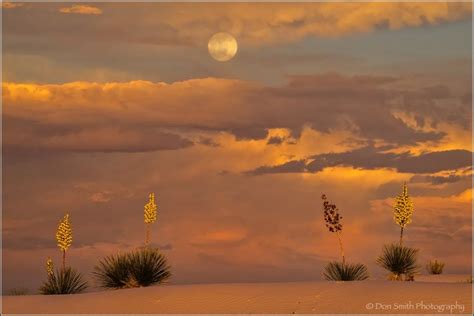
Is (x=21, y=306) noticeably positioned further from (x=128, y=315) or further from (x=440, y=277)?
(x=440, y=277)

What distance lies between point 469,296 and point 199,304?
6188 mm

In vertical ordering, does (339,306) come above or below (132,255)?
below

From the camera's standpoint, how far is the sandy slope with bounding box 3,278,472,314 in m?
17.9

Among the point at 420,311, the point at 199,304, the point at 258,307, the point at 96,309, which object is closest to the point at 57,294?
the point at 96,309

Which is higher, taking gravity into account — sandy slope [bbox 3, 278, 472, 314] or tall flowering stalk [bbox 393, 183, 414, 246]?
tall flowering stalk [bbox 393, 183, 414, 246]

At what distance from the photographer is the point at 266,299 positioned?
19016 mm

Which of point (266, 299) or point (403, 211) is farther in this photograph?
point (403, 211)

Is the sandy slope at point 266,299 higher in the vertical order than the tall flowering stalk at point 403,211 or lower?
lower

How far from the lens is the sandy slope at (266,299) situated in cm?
1788

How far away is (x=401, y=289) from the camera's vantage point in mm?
19344

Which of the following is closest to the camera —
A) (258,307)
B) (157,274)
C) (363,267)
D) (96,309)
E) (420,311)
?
(420,311)

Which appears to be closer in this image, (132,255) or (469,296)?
(469,296)

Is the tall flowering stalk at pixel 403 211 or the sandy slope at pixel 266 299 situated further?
the tall flowering stalk at pixel 403 211

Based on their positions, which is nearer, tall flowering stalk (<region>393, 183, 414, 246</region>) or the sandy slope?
the sandy slope
